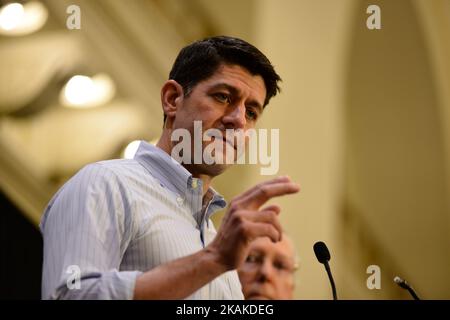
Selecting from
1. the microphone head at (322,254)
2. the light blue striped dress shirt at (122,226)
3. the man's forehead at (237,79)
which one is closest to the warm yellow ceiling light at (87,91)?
the man's forehead at (237,79)

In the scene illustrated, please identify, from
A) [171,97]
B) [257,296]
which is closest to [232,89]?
[171,97]

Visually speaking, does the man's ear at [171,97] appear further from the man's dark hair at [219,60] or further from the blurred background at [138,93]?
the blurred background at [138,93]

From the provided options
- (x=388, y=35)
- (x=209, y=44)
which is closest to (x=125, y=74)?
(x=388, y=35)

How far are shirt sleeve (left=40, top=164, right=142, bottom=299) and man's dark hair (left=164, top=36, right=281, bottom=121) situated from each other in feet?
1.38

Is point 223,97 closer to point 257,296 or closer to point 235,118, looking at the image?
point 235,118

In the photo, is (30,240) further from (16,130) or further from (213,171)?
(213,171)

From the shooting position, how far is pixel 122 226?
180cm

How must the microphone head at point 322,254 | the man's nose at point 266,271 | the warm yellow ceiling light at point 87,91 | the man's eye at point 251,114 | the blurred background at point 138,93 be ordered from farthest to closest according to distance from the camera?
the warm yellow ceiling light at point 87,91 → the blurred background at point 138,93 → the man's nose at point 266,271 → the man's eye at point 251,114 → the microphone head at point 322,254

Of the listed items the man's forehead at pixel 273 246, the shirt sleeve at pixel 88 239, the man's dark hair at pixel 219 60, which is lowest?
the man's forehead at pixel 273 246

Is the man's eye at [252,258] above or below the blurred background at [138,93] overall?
below

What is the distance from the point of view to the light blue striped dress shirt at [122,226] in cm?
168

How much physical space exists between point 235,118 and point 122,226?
41 centimetres

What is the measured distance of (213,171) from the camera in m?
2.07
